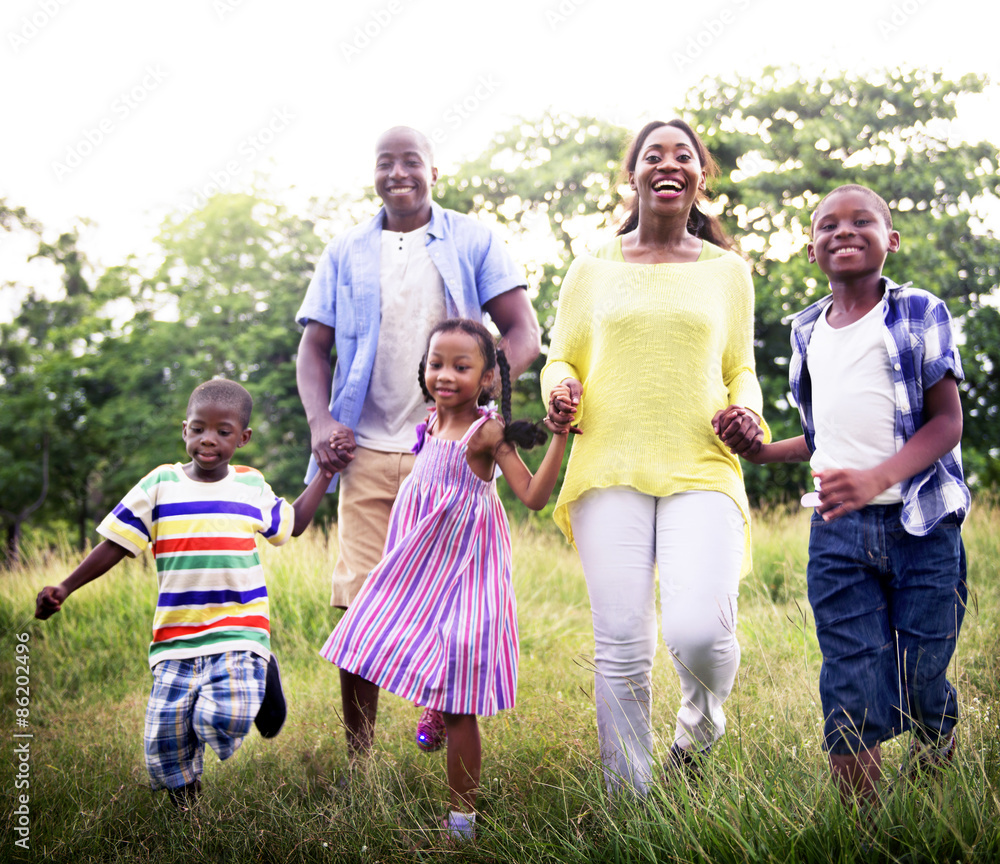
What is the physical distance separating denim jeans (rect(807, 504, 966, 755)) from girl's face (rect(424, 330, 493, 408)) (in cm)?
127

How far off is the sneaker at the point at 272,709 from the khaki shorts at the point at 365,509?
0.37 m

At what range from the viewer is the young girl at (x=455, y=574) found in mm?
2764

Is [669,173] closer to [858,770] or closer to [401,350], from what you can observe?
[401,350]

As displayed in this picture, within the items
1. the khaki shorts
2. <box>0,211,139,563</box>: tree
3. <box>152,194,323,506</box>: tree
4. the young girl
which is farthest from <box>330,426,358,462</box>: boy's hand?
<box>0,211,139,563</box>: tree

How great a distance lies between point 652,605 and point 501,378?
1.02 metres

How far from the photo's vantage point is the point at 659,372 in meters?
2.81

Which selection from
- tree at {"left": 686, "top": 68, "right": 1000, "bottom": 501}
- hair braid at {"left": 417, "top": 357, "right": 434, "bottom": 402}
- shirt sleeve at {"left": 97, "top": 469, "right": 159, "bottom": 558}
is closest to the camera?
shirt sleeve at {"left": 97, "top": 469, "right": 159, "bottom": 558}

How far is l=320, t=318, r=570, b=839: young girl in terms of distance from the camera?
276cm

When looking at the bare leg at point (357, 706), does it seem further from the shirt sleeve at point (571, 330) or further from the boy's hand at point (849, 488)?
the boy's hand at point (849, 488)

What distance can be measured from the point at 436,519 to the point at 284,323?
Result: 1570 centimetres

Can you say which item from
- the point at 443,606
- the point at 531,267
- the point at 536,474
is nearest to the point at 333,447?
the point at 443,606

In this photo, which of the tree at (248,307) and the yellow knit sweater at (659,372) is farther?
the tree at (248,307)

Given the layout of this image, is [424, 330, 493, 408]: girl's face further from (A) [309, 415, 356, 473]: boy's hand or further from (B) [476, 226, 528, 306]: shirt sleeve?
(B) [476, 226, 528, 306]: shirt sleeve

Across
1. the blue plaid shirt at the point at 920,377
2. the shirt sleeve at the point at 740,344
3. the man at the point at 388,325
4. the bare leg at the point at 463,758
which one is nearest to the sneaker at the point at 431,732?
the man at the point at 388,325
